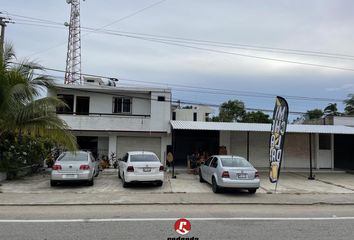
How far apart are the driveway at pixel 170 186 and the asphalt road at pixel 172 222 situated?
353 cm

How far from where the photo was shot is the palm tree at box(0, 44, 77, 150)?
14609mm

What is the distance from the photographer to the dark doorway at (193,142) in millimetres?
25938

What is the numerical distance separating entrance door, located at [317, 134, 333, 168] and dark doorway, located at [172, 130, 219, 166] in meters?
7.46

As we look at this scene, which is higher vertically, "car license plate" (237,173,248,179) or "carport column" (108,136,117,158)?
"carport column" (108,136,117,158)

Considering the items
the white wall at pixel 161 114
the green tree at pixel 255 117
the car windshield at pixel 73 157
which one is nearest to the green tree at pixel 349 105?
the green tree at pixel 255 117

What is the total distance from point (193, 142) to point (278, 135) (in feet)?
47.7

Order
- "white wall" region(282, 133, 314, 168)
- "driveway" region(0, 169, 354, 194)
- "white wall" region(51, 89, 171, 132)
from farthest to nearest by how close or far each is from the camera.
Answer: "white wall" region(282, 133, 314, 168) → "white wall" region(51, 89, 171, 132) → "driveway" region(0, 169, 354, 194)

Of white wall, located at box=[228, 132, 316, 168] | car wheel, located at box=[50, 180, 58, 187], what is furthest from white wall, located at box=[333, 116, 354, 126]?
car wheel, located at box=[50, 180, 58, 187]

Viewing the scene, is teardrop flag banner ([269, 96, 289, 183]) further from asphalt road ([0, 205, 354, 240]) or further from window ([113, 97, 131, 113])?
window ([113, 97, 131, 113])

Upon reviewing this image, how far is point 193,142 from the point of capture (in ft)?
92.8

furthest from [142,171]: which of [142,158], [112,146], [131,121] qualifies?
[112,146]

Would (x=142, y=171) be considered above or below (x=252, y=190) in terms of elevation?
above

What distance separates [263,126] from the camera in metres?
22.6

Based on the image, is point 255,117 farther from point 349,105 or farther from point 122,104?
point 122,104
